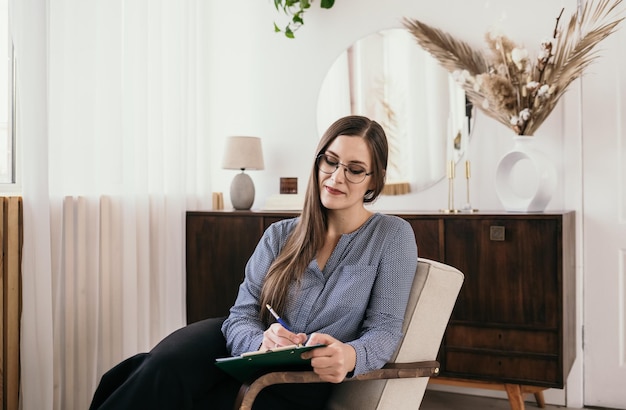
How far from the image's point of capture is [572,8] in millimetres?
2801

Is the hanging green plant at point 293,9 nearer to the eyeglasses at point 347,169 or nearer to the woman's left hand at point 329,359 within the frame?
the eyeglasses at point 347,169

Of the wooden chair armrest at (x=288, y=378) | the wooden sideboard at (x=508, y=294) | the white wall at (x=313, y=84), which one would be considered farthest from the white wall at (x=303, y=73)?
the wooden chair armrest at (x=288, y=378)

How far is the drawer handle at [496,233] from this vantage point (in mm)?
2475

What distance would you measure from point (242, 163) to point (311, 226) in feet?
4.14

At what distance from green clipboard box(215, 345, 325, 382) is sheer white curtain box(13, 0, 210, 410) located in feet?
3.59

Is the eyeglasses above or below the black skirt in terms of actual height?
above

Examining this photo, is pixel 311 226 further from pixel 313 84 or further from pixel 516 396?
pixel 313 84

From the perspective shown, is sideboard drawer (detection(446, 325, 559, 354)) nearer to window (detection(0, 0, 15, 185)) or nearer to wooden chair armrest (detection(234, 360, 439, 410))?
wooden chair armrest (detection(234, 360, 439, 410))

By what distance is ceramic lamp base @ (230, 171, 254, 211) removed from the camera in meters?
3.12

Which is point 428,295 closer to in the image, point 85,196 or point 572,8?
point 85,196

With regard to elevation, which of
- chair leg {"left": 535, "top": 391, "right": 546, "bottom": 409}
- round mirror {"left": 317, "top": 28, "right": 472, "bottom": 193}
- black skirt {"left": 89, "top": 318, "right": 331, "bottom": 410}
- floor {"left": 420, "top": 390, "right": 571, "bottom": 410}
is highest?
round mirror {"left": 317, "top": 28, "right": 472, "bottom": 193}

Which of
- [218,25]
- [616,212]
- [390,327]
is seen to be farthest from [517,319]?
[218,25]

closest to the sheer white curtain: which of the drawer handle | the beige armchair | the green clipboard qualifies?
the green clipboard

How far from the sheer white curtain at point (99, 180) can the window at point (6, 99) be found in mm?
64
